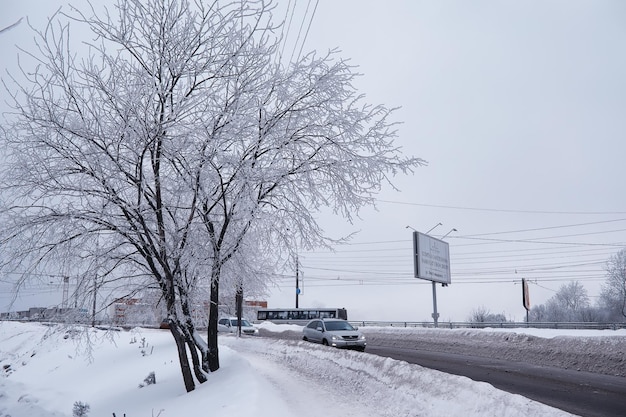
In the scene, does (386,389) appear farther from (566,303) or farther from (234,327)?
(566,303)

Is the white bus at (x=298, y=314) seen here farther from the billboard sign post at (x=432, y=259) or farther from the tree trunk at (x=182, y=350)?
the tree trunk at (x=182, y=350)

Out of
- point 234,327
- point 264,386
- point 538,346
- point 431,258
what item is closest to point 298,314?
point 234,327

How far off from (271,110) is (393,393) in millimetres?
7588

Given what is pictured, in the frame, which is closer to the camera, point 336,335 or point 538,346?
point 538,346

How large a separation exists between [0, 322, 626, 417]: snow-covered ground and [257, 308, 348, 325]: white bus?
25.2 m

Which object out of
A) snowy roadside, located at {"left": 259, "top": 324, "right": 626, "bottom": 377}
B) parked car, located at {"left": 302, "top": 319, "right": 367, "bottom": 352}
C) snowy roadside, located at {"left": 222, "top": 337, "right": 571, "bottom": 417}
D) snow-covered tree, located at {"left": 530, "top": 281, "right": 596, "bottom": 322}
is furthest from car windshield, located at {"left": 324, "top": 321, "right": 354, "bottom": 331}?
snow-covered tree, located at {"left": 530, "top": 281, "right": 596, "bottom": 322}

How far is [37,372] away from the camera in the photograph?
36.1 metres

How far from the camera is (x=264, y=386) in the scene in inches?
490

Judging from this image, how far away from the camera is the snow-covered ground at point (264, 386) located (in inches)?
384

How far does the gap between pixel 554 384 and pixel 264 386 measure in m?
7.71

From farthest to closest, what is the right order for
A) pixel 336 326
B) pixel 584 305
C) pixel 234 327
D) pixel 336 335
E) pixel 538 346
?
pixel 584 305 → pixel 234 327 → pixel 336 326 → pixel 336 335 → pixel 538 346

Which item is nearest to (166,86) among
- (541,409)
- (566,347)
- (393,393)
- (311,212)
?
(311,212)

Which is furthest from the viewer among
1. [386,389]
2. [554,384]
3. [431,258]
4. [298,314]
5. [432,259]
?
[298,314]

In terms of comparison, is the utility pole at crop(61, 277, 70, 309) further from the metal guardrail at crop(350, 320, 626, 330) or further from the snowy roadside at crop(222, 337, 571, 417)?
the metal guardrail at crop(350, 320, 626, 330)
